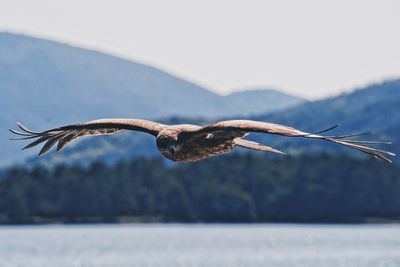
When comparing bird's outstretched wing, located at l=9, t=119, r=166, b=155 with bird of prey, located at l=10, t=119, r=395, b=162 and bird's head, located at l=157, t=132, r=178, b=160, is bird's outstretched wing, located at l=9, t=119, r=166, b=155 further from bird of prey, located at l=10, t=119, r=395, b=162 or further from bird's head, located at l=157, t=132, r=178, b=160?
bird's head, located at l=157, t=132, r=178, b=160

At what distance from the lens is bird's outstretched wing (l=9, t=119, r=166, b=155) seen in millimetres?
18828

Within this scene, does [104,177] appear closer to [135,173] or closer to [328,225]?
[135,173]

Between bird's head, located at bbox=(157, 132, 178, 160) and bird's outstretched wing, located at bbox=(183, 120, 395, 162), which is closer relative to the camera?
bird's outstretched wing, located at bbox=(183, 120, 395, 162)

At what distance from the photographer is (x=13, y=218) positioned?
176 m

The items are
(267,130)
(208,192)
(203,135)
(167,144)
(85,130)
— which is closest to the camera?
(267,130)

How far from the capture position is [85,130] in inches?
803

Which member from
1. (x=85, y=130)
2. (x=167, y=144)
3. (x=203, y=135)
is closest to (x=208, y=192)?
(x=85, y=130)

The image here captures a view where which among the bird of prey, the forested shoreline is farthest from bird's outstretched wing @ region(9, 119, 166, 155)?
the forested shoreline

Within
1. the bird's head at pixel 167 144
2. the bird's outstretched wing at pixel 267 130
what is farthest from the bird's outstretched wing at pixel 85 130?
the bird's outstretched wing at pixel 267 130
